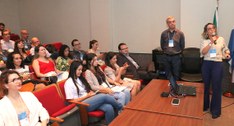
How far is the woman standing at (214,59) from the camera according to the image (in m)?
3.49

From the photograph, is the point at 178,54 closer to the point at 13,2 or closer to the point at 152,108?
the point at 152,108

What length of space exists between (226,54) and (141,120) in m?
2.10

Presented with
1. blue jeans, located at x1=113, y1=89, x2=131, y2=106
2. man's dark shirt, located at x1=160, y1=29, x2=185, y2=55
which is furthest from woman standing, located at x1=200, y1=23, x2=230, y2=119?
blue jeans, located at x1=113, y1=89, x2=131, y2=106

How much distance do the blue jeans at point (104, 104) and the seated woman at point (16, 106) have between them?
71cm

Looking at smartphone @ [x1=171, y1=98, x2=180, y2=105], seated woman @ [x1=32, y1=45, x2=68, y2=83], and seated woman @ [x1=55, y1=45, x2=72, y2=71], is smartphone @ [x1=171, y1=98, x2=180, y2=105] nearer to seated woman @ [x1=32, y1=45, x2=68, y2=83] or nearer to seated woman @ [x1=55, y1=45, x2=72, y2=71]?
seated woman @ [x1=32, y1=45, x2=68, y2=83]

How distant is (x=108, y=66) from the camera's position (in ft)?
14.0

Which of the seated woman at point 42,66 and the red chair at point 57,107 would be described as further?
the seated woman at point 42,66

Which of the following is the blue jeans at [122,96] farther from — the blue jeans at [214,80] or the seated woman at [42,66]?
the blue jeans at [214,80]

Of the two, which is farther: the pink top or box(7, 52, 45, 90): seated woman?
the pink top

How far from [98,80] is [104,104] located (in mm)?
698

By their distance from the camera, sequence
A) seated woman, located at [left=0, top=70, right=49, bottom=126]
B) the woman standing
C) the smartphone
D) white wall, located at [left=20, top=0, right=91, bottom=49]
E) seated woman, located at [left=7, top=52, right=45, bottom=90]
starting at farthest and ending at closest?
white wall, located at [left=20, top=0, right=91, bottom=49] < seated woman, located at [left=7, top=52, right=45, bottom=90] < the woman standing < the smartphone < seated woman, located at [left=0, top=70, right=49, bottom=126]

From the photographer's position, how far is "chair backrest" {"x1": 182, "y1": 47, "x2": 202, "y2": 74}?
4.88 metres

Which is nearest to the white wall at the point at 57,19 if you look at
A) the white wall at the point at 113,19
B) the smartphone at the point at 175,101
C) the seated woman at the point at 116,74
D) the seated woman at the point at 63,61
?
the white wall at the point at 113,19

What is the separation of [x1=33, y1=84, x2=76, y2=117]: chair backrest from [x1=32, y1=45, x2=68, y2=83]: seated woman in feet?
3.33
